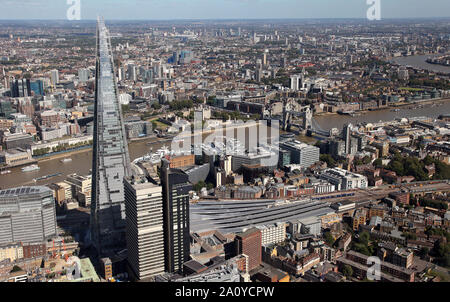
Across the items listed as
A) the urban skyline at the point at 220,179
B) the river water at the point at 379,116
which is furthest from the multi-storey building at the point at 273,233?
the river water at the point at 379,116

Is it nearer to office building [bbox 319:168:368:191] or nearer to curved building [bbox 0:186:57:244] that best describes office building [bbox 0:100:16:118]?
curved building [bbox 0:186:57:244]

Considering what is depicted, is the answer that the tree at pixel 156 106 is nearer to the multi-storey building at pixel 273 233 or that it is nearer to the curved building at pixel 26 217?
the curved building at pixel 26 217

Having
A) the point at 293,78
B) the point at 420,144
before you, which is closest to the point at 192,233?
the point at 420,144

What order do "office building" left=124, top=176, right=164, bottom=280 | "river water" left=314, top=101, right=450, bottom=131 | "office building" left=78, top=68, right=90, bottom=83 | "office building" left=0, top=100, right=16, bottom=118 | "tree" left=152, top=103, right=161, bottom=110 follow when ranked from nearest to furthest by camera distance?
"office building" left=124, top=176, right=164, bottom=280, "office building" left=0, top=100, right=16, bottom=118, "river water" left=314, top=101, right=450, bottom=131, "tree" left=152, top=103, right=161, bottom=110, "office building" left=78, top=68, right=90, bottom=83

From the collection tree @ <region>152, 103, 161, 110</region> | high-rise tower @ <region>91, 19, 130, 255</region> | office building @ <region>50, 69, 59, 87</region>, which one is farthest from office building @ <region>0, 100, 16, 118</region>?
high-rise tower @ <region>91, 19, 130, 255</region>

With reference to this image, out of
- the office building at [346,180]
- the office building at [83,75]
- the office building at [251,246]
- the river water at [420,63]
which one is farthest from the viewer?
the river water at [420,63]
